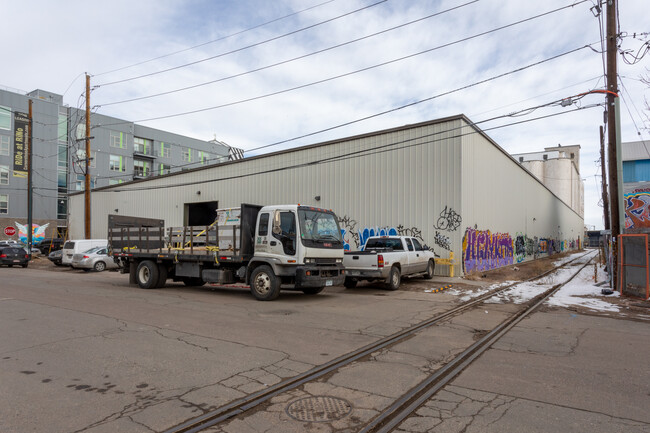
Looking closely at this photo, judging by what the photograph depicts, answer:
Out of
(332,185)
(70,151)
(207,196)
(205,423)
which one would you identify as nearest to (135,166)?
(70,151)

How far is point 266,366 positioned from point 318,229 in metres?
6.46

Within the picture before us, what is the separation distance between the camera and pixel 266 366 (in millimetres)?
5375

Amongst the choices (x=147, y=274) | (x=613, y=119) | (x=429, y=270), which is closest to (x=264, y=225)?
(x=147, y=274)

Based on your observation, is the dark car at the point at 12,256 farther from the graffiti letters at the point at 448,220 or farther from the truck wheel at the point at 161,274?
the graffiti letters at the point at 448,220

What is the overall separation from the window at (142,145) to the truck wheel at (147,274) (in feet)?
169

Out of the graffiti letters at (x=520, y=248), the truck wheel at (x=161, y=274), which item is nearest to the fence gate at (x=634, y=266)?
the truck wheel at (x=161, y=274)

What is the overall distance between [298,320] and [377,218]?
12.3 m

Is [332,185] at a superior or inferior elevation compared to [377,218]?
superior

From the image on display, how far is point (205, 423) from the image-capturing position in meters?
3.67

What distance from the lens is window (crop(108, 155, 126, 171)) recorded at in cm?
5644

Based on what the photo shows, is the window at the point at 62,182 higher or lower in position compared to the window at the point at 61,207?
higher

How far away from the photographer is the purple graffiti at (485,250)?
18.9 m

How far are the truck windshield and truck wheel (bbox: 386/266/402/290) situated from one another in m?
2.72

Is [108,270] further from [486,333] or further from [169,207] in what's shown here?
[486,333]
